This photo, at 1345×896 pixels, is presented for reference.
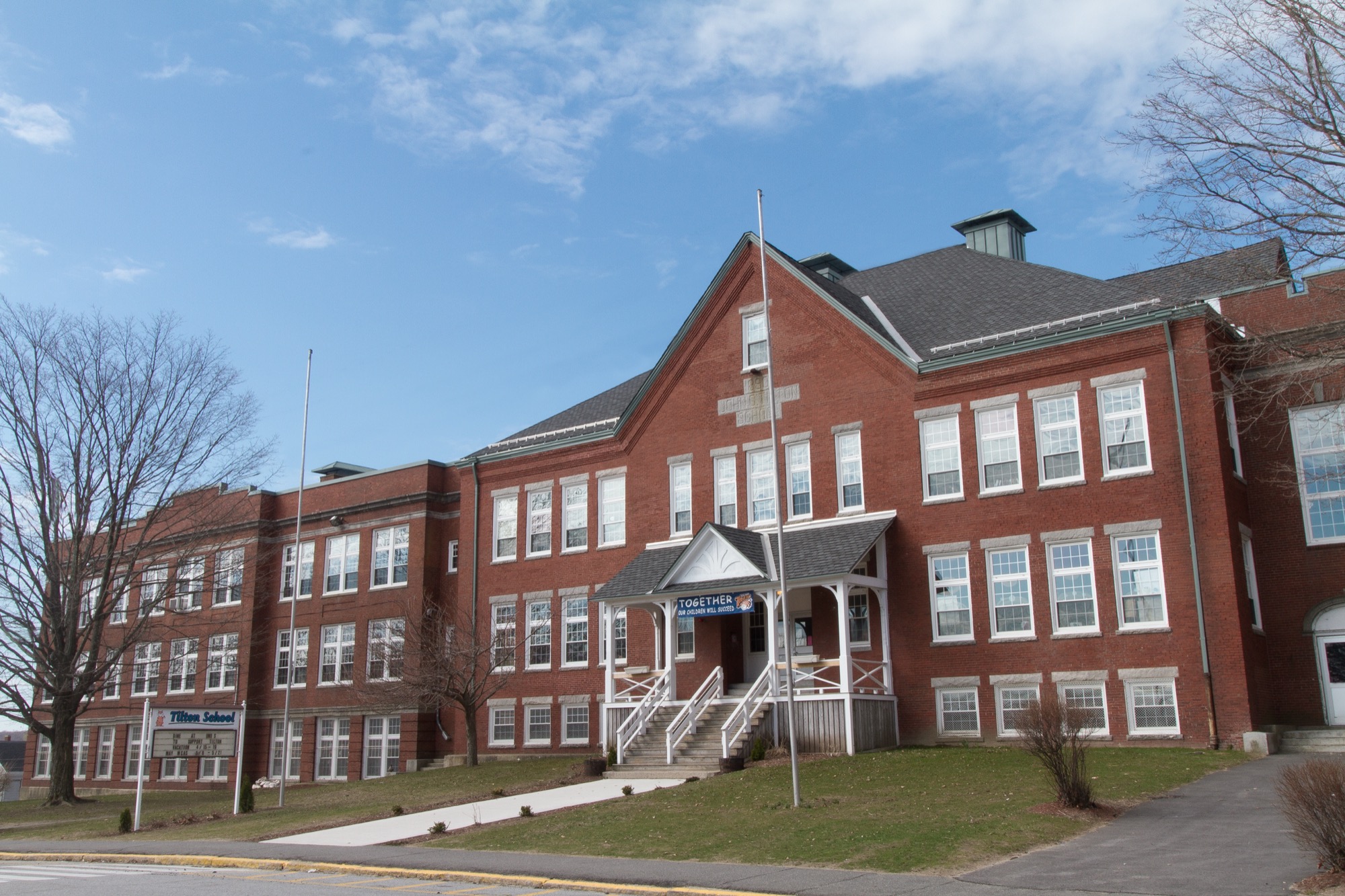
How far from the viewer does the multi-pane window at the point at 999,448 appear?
89.5 ft

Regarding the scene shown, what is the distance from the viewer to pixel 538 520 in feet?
119

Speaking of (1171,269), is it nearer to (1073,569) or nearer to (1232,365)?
(1232,365)

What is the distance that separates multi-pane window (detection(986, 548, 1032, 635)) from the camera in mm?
26422

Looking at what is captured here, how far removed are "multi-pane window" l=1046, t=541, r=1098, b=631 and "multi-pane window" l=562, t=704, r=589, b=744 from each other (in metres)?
14.5

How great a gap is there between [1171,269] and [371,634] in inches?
1118

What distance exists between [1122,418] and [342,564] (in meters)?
28.3

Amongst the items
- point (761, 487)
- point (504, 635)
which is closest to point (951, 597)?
point (761, 487)

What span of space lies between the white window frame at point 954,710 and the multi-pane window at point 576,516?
12482mm

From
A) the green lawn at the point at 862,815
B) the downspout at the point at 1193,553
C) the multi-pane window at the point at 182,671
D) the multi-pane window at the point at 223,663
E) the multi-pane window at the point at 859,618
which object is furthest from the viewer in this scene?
the multi-pane window at the point at 182,671

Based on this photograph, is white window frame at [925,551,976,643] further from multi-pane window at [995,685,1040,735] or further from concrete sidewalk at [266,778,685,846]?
concrete sidewalk at [266,778,685,846]

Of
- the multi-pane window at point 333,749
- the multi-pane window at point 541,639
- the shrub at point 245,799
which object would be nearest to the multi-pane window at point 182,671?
the multi-pane window at point 333,749

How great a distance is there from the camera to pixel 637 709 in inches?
1089

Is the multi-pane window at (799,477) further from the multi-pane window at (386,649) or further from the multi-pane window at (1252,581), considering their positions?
the multi-pane window at (386,649)

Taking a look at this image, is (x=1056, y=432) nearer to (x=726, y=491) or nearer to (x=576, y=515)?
(x=726, y=491)
